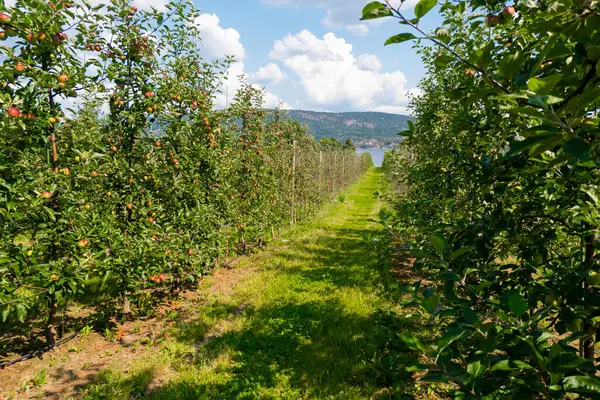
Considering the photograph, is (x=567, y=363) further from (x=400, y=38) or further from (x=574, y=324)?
(x=400, y=38)

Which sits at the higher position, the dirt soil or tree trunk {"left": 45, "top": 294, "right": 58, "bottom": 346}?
tree trunk {"left": 45, "top": 294, "right": 58, "bottom": 346}

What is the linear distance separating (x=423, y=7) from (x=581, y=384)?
1095 millimetres

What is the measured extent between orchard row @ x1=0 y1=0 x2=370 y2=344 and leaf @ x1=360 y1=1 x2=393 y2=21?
3171 mm

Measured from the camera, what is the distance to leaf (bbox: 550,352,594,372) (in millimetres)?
791

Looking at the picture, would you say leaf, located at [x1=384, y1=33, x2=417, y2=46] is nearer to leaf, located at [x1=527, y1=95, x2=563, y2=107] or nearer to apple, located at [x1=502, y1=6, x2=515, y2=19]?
leaf, located at [x1=527, y1=95, x2=563, y2=107]

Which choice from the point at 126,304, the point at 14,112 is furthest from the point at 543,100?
the point at 126,304

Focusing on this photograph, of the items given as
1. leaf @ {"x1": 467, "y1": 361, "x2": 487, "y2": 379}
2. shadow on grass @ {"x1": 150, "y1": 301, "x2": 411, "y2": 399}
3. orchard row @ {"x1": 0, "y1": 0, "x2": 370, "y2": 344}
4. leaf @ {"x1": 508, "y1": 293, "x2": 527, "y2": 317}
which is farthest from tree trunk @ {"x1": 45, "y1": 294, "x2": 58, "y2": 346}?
leaf @ {"x1": 508, "y1": 293, "x2": 527, "y2": 317}

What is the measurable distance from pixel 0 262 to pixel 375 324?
4424 millimetres

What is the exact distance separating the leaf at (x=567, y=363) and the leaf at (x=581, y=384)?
1.1 inches

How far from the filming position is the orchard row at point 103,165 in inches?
122

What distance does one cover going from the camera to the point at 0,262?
3.03 m

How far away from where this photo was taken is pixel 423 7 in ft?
3.06

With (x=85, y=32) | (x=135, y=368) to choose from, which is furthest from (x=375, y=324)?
(x=85, y=32)

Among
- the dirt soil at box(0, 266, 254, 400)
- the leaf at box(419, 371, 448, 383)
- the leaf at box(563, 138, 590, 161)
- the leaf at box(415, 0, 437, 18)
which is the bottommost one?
the dirt soil at box(0, 266, 254, 400)
